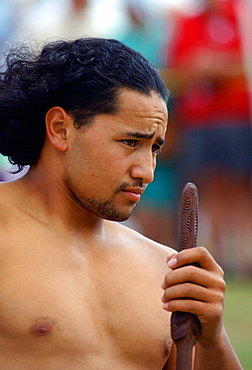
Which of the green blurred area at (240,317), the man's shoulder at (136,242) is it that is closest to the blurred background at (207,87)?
the green blurred area at (240,317)

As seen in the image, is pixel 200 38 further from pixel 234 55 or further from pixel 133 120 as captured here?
pixel 133 120

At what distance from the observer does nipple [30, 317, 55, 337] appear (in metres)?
2.80

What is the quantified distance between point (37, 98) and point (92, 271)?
793mm

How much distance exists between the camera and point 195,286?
261 cm

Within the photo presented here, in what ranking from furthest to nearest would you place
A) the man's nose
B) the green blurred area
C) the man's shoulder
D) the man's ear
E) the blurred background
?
the blurred background → the green blurred area → the man's shoulder → the man's ear → the man's nose

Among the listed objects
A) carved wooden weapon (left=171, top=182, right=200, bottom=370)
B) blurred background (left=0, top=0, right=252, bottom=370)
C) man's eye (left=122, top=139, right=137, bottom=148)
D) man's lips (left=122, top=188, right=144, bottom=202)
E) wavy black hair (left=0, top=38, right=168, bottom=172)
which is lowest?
carved wooden weapon (left=171, top=182, right=200, bottom=370)

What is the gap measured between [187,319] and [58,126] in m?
1.04

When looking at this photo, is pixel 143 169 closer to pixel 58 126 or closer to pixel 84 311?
pixel 58 126

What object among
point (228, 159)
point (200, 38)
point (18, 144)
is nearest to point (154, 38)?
point (200, 38)

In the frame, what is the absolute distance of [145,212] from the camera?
1312cm

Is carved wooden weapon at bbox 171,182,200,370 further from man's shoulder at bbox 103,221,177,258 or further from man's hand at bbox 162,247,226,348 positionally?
man's shoulder at bbox 103,221,177,258

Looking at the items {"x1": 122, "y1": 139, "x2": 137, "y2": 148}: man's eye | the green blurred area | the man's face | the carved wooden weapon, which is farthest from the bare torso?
the green blurred area

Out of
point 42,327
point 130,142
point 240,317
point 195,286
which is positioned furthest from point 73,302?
point 240,317

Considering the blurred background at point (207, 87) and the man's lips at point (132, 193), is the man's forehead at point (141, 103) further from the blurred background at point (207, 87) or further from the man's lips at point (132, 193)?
the blurred background at point (207, 87)
